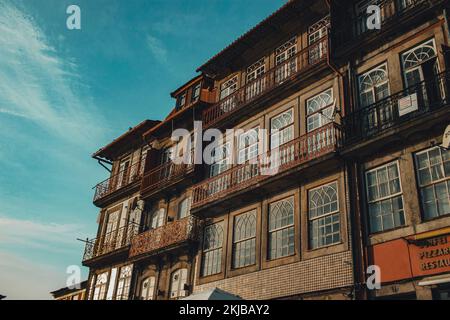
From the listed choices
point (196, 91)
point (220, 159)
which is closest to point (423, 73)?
point (220, 159)

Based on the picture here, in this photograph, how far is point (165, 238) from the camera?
722 inches

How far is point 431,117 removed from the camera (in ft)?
35.3

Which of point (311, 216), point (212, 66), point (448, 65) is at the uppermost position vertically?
point (212, 66)

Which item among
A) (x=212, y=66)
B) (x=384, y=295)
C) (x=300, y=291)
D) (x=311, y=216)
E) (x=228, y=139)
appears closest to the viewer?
(x=384, y=295)

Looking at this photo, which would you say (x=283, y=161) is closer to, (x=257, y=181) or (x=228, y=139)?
(x=257, y=181)

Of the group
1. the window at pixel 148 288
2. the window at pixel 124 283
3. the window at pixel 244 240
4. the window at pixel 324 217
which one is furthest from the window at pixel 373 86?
the window at pixel 124 283

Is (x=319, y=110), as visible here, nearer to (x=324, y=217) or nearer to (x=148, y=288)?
(x=324, y=217)

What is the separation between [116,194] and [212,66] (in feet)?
28.0

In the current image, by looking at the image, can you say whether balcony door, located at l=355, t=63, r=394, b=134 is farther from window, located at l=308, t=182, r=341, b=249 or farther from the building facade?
window, located at l=308, t=182, r=341, b=249

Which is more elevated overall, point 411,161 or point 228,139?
point 228,139

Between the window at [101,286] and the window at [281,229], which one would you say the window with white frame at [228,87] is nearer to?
the window at [281,229]

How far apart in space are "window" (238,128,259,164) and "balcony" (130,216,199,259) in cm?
302

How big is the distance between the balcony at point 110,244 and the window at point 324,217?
1047 cm
